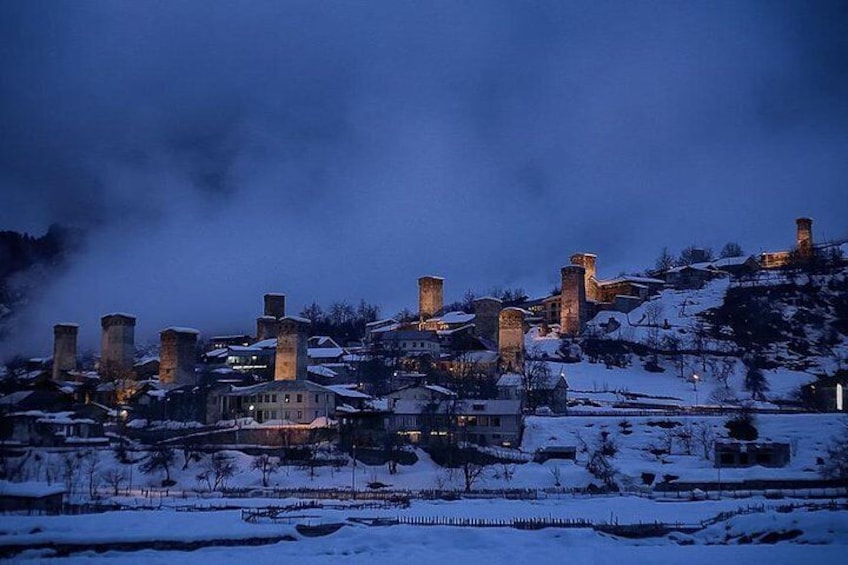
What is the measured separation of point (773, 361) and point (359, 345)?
46357mm

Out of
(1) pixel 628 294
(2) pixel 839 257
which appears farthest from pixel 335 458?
(2) pixel 839 257

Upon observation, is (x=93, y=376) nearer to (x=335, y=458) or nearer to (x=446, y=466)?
(x=335, y=458)

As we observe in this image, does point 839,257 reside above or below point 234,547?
above

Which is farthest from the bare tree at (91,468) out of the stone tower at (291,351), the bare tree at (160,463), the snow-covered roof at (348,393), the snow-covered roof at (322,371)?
the snow-covered roof at (322,371)

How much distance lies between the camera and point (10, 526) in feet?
88.3

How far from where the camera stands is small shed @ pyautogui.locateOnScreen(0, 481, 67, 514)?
31.7 m

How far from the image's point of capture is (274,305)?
4166 inches

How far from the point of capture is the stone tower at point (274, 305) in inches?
4151

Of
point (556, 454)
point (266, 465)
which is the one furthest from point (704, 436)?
point (266, 465)

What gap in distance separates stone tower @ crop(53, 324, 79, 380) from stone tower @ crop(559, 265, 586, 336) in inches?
2043

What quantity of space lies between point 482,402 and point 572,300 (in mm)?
43926

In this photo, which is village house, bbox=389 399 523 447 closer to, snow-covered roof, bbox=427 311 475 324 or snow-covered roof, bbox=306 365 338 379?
snow-covered roof, bbox=306 365 338 379

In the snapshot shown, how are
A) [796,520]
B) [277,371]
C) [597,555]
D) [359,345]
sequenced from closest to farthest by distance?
[597,555], [796,520], [277,371], [359,345]

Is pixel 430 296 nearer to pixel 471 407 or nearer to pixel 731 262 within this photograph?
pixel 731 262
